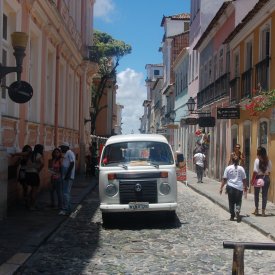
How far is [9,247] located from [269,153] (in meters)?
9.99

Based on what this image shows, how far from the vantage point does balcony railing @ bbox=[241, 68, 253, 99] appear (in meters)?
19.1

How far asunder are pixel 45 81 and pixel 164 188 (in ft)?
27.6

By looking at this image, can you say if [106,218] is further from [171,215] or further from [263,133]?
[263,133]

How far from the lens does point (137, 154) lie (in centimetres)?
1246

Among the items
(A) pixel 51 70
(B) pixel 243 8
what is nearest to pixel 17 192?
(A) pixel 51 70

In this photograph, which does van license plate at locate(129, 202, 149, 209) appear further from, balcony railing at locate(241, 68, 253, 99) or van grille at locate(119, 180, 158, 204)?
balcony railing at locate(241, 68, 253, 99)

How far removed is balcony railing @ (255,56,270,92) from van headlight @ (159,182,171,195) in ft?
19.9

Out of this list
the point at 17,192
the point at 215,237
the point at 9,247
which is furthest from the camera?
the point at 17,192

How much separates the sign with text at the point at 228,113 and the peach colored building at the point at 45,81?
604 cm

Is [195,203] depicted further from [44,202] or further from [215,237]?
[215,237]

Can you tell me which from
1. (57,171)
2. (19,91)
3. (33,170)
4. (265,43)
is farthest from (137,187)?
(265,43)

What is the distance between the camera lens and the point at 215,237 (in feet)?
35.1

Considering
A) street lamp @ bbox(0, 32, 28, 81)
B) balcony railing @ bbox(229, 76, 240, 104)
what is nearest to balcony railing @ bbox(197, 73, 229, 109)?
balcony railing @ bbox(229, 76, 240, 104)

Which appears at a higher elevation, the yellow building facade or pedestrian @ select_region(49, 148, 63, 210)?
the yellow building facade
